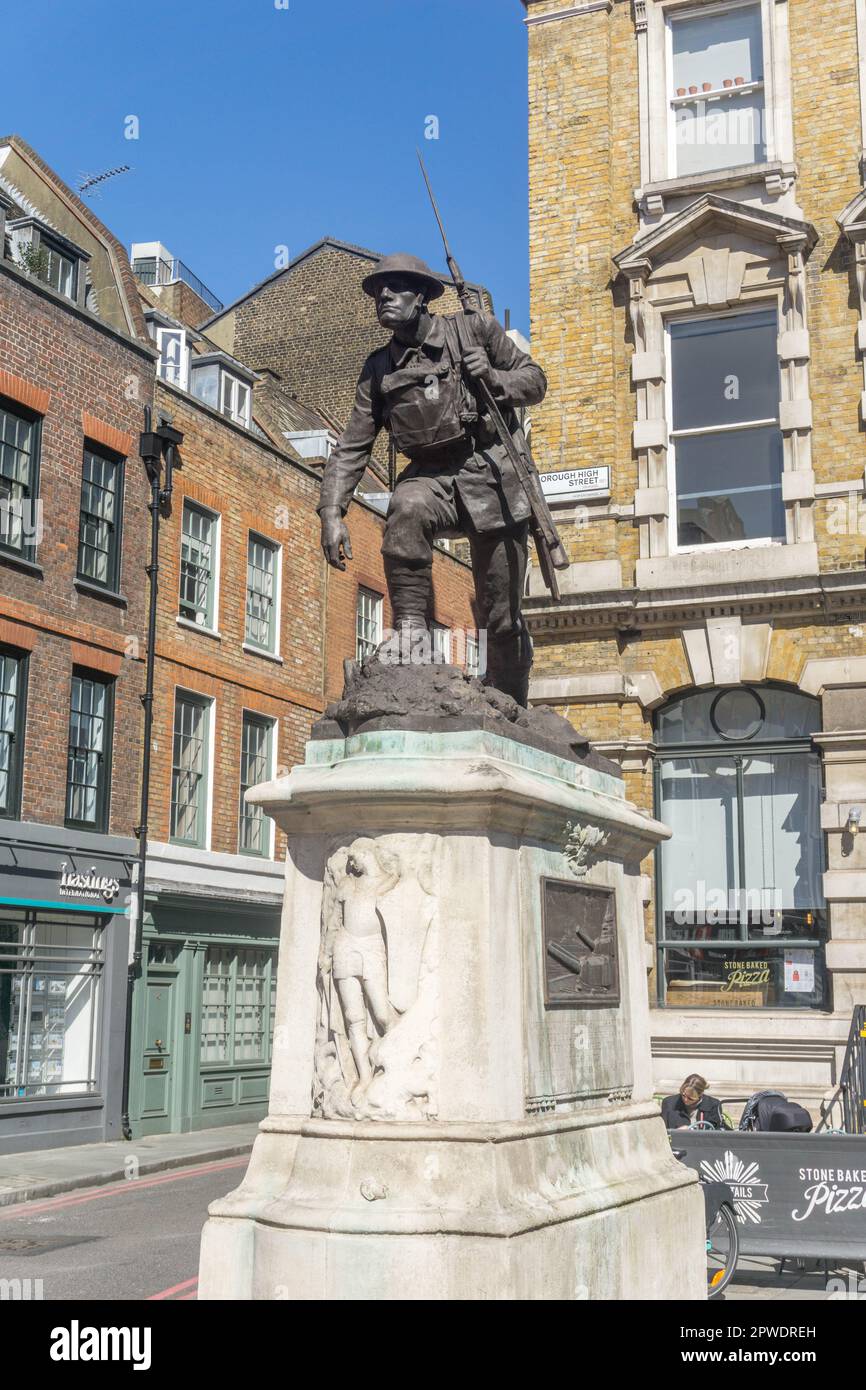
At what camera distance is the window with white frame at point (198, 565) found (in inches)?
953

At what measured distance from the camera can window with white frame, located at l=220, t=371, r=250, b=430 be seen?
90.5 feet

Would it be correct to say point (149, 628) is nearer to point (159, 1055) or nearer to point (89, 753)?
point (89, 753)

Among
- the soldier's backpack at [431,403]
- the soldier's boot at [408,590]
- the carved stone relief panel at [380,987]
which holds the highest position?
the soldier's backpack at [431,403]

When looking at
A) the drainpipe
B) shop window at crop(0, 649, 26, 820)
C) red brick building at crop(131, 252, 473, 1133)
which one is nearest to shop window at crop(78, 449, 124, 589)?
the drainpipe

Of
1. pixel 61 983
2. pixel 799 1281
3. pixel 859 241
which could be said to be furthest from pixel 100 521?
pixel 799 1281

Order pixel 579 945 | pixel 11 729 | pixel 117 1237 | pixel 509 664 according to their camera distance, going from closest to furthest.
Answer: pixel 579 945, pixel 509 664, pixel 117 1237, pixel 11 729

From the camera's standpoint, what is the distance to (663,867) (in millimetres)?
16984

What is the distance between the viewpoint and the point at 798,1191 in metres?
10.4

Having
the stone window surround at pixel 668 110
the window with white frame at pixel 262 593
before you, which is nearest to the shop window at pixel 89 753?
the window with white frame at pixel 262 593

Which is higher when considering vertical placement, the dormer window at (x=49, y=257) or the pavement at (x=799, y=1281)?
the dormer window at (x=49, y=257)

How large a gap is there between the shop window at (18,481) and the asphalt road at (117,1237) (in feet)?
27.8

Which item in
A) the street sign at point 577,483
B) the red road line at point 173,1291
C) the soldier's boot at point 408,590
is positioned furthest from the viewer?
the street sign at point 577,483

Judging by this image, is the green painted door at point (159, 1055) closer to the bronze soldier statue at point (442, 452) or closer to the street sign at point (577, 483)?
the street sign at point (577, 483)

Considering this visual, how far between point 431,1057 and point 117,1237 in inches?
333
